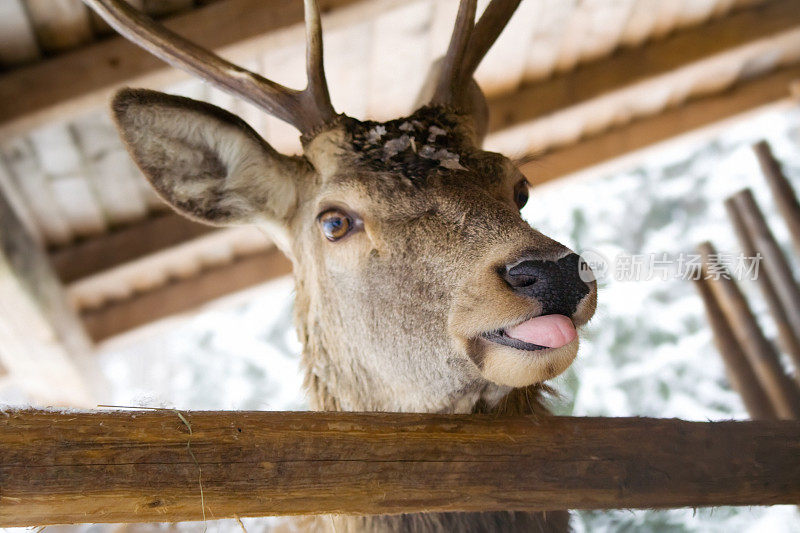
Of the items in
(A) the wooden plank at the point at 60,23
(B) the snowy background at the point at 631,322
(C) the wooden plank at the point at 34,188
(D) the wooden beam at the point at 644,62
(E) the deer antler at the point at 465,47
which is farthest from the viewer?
(B) the snowy background at the point at 631,322

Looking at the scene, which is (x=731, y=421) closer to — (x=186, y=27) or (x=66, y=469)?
(x=66, y=469)

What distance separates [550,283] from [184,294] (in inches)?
186

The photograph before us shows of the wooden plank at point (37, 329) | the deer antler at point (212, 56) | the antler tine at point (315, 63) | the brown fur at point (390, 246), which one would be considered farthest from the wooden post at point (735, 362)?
the wooden plank at point (37, 329)

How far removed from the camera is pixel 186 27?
3.77m

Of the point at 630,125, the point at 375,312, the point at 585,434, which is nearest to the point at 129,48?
the point at 375,312

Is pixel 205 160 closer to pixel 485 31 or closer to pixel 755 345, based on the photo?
pixel 485 31

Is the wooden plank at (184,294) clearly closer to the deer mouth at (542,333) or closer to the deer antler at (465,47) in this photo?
the deer antler at (465,47)

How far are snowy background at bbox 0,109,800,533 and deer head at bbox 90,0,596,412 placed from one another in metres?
3.59

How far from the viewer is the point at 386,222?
2.21m

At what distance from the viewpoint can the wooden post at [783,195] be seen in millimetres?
4512

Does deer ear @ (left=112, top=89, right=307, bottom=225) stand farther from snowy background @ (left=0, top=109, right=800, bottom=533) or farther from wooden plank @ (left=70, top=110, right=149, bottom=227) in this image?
snowy background @ (left=0, top=109, right=800, bottom=533)

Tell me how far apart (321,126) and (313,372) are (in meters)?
0.91

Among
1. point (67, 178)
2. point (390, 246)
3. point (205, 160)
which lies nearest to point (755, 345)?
point (390, 246)

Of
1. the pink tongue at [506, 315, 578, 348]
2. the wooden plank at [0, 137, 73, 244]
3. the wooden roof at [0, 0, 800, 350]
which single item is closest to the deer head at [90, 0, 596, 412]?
the pink tongue at [506, 315, 578, 348]
